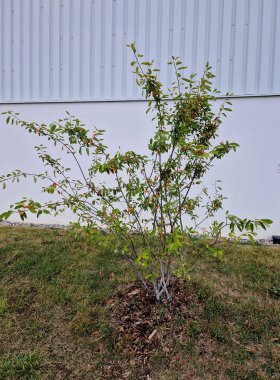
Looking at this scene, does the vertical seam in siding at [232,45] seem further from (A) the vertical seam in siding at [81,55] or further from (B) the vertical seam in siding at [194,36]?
(A) the vertical seam in siding at [81,55]

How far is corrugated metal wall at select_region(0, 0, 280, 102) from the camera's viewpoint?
457 centimetres

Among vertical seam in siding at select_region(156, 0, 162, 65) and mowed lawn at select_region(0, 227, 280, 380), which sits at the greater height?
vertical seam in siding at select_region(156, 0, 162, 65)

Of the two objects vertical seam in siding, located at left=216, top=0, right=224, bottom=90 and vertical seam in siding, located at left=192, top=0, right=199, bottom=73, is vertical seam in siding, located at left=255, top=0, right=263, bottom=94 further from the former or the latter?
vertical seam in siding, located at left=192, top=0, right=199, bottom=73

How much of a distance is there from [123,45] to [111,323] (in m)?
4.42

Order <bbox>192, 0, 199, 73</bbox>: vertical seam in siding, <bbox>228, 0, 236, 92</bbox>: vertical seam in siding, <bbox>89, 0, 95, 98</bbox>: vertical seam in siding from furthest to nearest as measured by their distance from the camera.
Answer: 1. <bbox>89, 0, 95, 98</bbox>: vertical seam in siding
2. <bbox>192, 0, 199, 73</bbox>: vertical seam in siding
3. <bbox>228, 0, 236, 92</bbox>: vertical seam in siding

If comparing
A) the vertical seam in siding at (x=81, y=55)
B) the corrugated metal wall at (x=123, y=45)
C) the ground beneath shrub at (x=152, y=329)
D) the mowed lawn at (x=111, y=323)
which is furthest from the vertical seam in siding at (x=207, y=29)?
the ground beneath shrub at (x=152, y=329)

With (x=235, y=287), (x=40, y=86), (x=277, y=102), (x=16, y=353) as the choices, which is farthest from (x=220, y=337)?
(x=40, y=86)

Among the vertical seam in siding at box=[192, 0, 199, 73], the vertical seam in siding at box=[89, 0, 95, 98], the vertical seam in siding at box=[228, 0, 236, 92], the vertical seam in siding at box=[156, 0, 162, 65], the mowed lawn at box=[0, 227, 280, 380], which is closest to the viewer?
the mowed lawn at box=[0, 227, 280, 380]

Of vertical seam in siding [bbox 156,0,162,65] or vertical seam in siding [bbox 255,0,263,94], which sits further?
vertical seam in siding [bbox 156,0,162,65]

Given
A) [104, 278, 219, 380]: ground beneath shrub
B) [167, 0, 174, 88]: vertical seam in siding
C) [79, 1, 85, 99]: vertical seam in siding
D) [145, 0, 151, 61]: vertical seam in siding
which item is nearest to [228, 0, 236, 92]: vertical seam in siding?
[167, 0, 174, 88]: vertical seam in siding

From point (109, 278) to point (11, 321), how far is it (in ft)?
3.30

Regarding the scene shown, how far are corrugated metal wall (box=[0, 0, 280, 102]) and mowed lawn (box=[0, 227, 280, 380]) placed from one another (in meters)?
2.92

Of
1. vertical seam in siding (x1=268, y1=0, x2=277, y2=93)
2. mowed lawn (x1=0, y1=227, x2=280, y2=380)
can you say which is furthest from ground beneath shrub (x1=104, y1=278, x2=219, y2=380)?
vertical seam in siding (x1=268, y1=0, x2=277, y2=93)

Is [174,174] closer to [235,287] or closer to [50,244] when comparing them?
[235,287]
